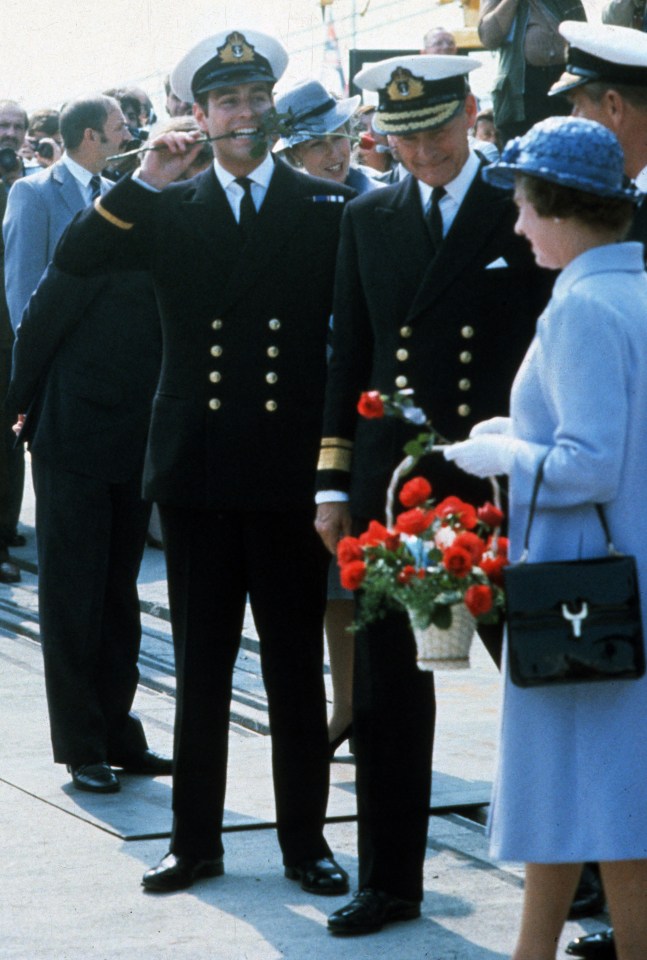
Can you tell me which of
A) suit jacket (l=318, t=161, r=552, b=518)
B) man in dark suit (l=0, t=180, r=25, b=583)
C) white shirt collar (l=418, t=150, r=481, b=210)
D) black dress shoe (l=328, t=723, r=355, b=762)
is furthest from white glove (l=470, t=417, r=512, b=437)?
man in dark suit (l=0, t=180, r=25, b=583)

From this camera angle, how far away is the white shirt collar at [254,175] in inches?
203

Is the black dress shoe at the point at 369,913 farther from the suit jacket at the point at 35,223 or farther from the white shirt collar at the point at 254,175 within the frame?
the suit jacket at the point at 35,223

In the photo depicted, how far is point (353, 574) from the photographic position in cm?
390

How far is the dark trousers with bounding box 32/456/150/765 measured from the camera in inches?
243

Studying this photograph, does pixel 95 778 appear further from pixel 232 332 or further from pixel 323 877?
Answer: pixel 232 332

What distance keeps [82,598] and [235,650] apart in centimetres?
116

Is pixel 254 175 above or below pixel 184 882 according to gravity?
above

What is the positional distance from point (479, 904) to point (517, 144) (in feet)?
6.60

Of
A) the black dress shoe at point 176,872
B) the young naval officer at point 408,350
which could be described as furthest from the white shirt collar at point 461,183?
the black dress shoe at point 176,872

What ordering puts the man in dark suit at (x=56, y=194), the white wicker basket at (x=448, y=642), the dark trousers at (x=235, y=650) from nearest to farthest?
the white wicker basket at (x=448, y=642)
the dark trousers at (x=235, y=650)
the man in dark suit at (x=56, y=194)

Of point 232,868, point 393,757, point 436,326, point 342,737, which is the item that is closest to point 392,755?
point 393,757

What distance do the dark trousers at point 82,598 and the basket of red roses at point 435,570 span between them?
2.36 metres

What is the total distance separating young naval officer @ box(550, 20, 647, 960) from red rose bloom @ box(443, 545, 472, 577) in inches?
43.7

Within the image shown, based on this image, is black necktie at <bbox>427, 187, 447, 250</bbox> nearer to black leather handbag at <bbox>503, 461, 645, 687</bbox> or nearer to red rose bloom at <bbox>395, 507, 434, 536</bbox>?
red rose bloom at <bbox>395, 507, 434, 536</bbox>
